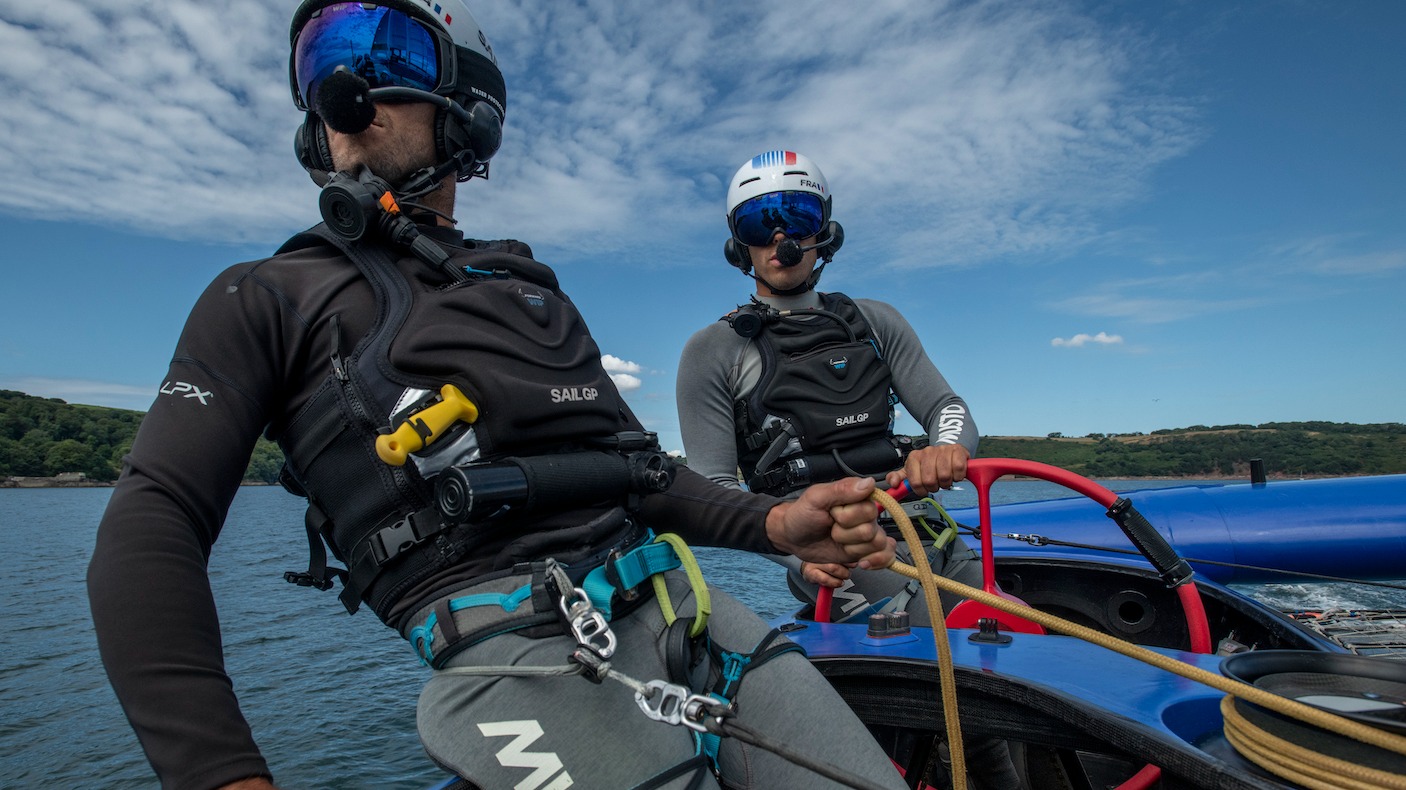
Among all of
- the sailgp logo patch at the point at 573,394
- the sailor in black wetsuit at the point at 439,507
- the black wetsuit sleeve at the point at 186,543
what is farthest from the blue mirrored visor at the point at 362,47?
the sailgp logo patch at the point at 573,394

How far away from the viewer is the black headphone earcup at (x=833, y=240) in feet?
14.5

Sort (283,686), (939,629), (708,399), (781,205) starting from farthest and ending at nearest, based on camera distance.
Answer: (283,686) < (781,205) < (708,399) < (939,629)

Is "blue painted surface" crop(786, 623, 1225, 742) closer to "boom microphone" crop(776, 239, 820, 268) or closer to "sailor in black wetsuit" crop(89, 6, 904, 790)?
"sailor in black wetsuit" crop(89, 6, 904, 790)

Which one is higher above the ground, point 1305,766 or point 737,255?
point 737,255

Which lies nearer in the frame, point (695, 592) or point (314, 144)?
point (695, 592)

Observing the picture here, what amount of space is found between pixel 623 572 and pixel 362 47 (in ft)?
4.81

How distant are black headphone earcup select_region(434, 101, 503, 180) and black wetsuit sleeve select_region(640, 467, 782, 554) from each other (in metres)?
1.04

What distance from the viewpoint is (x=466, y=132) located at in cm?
207

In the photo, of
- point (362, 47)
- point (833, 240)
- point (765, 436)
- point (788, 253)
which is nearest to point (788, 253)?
point (788, 253)

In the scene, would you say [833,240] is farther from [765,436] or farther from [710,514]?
[710,514]

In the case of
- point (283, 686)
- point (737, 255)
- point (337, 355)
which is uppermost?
Result: point (737, 255)

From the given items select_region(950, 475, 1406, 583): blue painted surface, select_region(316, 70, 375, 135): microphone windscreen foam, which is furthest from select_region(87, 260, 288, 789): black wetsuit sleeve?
select_region(950, 475, 1406, 583): blue painted surface

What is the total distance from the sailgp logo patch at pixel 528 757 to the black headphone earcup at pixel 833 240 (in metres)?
A: 3.53

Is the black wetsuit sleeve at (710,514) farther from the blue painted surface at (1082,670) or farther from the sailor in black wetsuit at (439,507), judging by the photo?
the blue painted surface at (1082,670)
